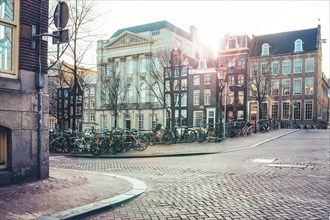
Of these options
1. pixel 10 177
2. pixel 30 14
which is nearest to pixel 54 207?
pixel 10 177

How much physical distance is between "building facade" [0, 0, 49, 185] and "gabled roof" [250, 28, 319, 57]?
5073 cm

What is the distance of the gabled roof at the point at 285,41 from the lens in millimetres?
51625

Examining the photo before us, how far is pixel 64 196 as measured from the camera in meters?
6.07

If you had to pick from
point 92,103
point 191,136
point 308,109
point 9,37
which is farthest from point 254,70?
point 92,103

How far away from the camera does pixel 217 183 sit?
7.76 m

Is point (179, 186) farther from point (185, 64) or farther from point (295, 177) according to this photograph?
point (185, 64)

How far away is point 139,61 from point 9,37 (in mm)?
59426

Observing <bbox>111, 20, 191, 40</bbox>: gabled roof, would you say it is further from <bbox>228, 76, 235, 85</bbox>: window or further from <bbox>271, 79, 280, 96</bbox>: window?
<bbox>271, 79, 280, 96</bbox>: window

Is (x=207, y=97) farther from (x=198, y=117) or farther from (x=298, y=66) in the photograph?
(x=298, y=66)

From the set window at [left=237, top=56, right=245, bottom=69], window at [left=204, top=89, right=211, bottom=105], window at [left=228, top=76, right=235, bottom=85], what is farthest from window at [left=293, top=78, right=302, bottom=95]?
window at [left=204, top=89, right=211, bottom=105]

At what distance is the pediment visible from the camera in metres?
64.9

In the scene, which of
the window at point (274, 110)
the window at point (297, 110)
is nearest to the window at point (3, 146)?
the window at point (297, 110)

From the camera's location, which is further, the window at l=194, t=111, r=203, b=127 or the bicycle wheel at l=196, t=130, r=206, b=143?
the window at l=194, t=111, r=203, b=127

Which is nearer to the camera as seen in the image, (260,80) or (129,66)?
(260,80)
